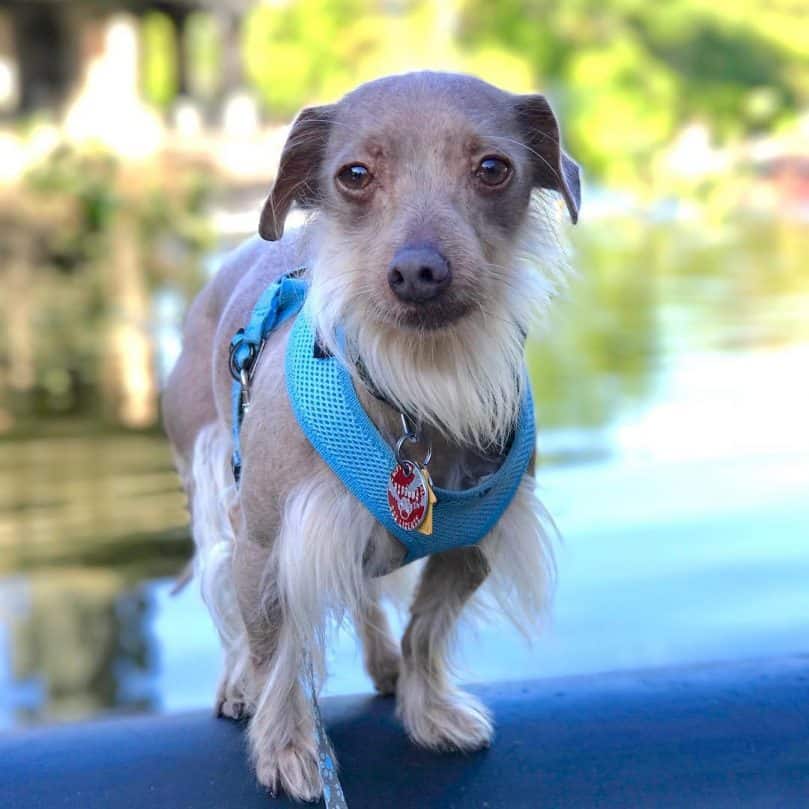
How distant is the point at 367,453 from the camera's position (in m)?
2.55

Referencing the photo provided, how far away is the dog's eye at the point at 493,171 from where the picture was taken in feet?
7.97

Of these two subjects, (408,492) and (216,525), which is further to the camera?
(216,525)

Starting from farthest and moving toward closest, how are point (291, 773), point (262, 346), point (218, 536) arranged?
point (218, 536) < point (262, 346) < point (291, 773)

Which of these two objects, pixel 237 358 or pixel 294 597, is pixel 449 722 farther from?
pixel 237 358

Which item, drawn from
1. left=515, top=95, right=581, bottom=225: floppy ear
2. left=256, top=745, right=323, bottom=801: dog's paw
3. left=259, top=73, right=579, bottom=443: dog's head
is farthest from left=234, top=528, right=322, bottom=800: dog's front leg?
left=515, top=95, right=581, bottom=225: floppy ear

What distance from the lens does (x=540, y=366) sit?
10328 millimetres

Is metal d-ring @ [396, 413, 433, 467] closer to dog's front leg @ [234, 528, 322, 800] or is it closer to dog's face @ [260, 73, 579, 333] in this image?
dog's face @ [260, 73, 579, 333]

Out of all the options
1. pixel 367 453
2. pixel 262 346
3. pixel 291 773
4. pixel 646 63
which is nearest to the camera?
pixel 367 453

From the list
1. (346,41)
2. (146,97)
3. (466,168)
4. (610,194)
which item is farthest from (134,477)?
(346,41)

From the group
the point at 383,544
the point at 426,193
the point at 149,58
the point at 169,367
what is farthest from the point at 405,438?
the point at 149,58

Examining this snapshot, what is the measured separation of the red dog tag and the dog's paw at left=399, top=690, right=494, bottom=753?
0.61 meters

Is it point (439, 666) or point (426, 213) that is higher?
point (426, 213)

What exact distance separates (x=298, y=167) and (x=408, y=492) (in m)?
0.64

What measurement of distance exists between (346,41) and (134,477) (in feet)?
112
